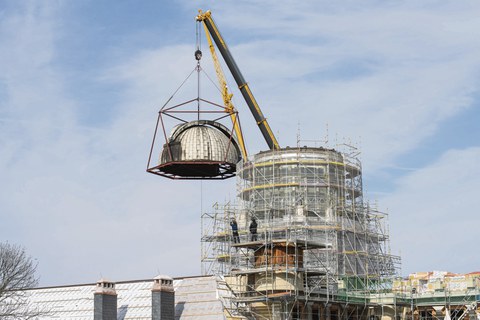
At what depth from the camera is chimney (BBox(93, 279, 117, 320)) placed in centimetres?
7400

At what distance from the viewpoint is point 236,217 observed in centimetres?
9294

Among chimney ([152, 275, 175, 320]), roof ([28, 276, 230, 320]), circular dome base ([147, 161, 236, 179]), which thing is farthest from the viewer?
circular dome base ([147, 161, 236, 179])

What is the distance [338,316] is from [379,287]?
908cm

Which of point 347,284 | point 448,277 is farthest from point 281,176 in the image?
point 448,277

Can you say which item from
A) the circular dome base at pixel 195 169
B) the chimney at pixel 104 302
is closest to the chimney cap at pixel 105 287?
the chimney at pixel 104 302

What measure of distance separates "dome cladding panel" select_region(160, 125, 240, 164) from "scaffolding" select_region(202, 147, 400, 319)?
10.9 meters

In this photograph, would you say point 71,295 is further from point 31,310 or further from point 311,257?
point 311,257

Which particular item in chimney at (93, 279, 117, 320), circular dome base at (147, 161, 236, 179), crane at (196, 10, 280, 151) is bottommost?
chimney at (93, 279, 117, 320)

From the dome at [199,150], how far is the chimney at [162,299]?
33.8 meters

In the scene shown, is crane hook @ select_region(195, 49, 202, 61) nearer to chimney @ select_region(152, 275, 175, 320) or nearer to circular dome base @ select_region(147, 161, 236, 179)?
circular dome base @ select_region(147, 161, 236, 179)

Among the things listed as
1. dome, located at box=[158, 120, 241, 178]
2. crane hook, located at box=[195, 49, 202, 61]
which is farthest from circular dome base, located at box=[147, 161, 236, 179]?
crane hook, located at box=[195, 49, 202, 61]

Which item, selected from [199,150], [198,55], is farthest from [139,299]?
[198,55]

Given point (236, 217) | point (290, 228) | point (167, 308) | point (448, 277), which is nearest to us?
point (167, 308)

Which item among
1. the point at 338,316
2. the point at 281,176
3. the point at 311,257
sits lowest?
the point at 338,316
